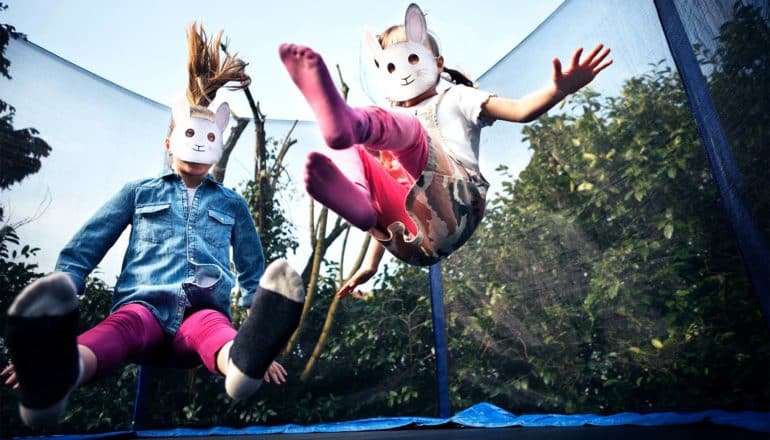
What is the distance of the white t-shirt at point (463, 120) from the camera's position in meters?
1.32

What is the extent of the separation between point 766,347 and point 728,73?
80 centimetres

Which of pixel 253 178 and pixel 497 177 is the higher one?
pixel 253 178

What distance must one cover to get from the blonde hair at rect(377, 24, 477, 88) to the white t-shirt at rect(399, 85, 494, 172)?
10 cm

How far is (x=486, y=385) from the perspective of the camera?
280 cm

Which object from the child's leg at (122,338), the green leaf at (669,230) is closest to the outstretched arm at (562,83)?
the child's leg at (122,338)

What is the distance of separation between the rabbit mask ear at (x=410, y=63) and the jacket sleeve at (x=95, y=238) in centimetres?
83

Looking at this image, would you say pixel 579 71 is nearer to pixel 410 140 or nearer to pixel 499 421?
pixel 410 140

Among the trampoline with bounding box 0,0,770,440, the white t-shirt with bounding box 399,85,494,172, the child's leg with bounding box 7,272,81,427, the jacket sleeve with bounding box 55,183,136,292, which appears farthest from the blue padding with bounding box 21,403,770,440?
the child's leg with bounding box 7,272,81,427

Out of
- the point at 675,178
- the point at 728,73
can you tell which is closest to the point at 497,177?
the point at 675,178

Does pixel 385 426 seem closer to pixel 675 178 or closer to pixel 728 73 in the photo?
pixel 675 178

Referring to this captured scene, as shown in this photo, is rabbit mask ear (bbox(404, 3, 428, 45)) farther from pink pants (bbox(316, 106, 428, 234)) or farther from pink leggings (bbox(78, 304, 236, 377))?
pink leggings (bbox(78, 304, 236, 377))

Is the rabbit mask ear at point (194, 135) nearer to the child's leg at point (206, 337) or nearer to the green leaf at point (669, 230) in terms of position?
the child's leg at point (206, 337)

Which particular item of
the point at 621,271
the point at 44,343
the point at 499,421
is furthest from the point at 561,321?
the point at 44,343

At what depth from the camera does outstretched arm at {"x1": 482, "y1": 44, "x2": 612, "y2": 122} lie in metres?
1.14
